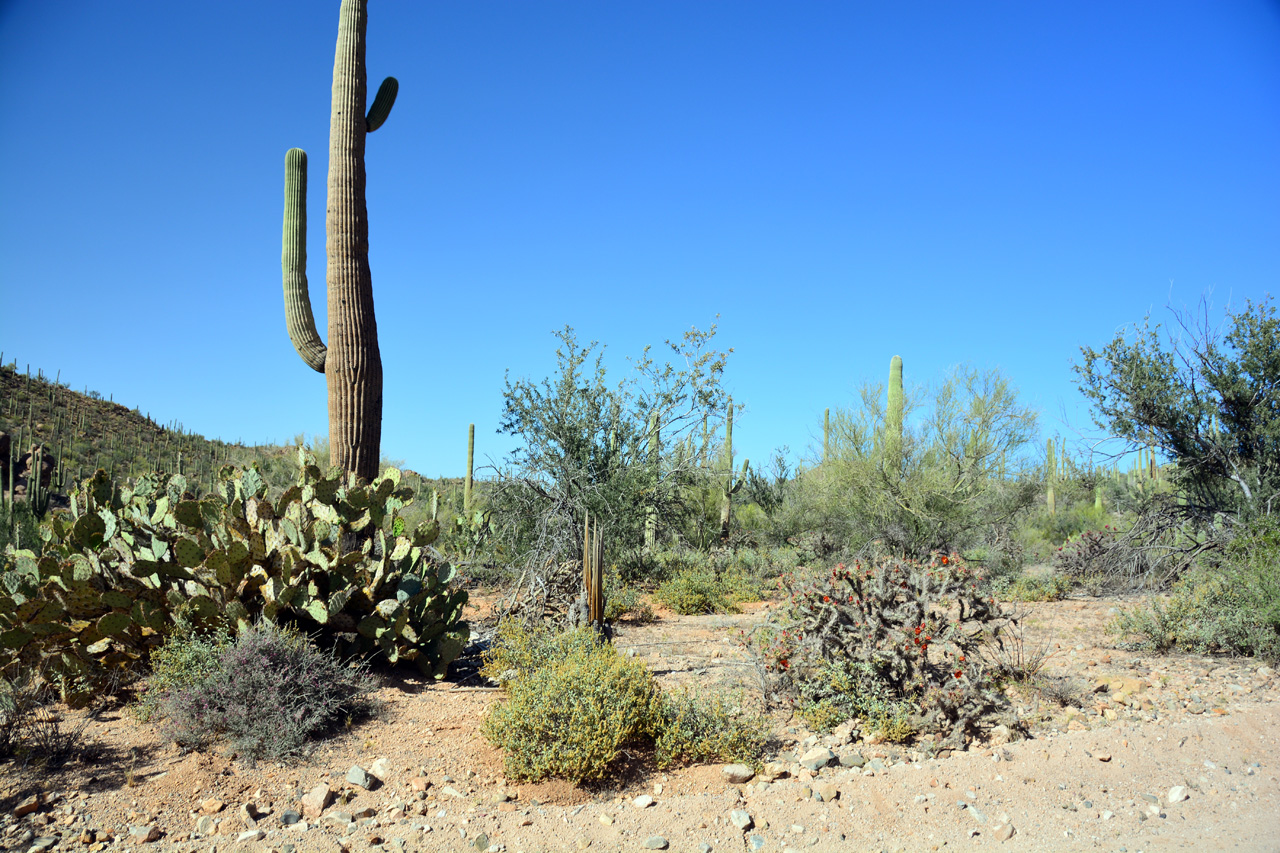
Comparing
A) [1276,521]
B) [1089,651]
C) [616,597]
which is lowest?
[1089,651]

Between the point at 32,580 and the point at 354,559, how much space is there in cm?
252

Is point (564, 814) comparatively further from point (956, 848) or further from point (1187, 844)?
point (1187, 844)

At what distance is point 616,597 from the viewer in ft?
34.1

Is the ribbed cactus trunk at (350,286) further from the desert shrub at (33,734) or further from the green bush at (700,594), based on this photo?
the green bush at (700,594)

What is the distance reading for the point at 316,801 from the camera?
14.6 feet

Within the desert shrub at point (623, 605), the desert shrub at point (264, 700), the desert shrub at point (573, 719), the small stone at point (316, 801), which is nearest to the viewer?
the small stone at point (316, 801)

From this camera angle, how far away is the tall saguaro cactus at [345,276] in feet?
26.6

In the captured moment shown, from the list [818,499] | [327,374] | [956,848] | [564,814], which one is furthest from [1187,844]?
[818,499]

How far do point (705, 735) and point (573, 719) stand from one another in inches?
37.8

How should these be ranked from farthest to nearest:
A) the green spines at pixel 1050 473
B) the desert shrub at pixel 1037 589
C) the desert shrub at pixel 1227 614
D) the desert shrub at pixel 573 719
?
the green spines at pixel 1050 473, the desert shrub at pixel 1037 589, the desert shrub at pixel 1227 614, the desert shrub at pixel 573 719

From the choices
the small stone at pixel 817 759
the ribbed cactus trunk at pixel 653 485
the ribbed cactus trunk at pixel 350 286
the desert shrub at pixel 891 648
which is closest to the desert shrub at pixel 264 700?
the ribbed cactus trunk at pixel 350 286

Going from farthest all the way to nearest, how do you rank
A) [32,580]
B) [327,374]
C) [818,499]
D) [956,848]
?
1. [818,499]
2. [327,374]
3. [32,580]
4. [956,848]

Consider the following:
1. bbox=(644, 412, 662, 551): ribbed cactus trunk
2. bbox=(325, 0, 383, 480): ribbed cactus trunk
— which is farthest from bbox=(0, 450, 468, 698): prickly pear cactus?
bbox=(644, 412, 662, 551): ribbed cactus trunk

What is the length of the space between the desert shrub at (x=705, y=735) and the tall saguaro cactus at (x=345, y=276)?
4.38 m
